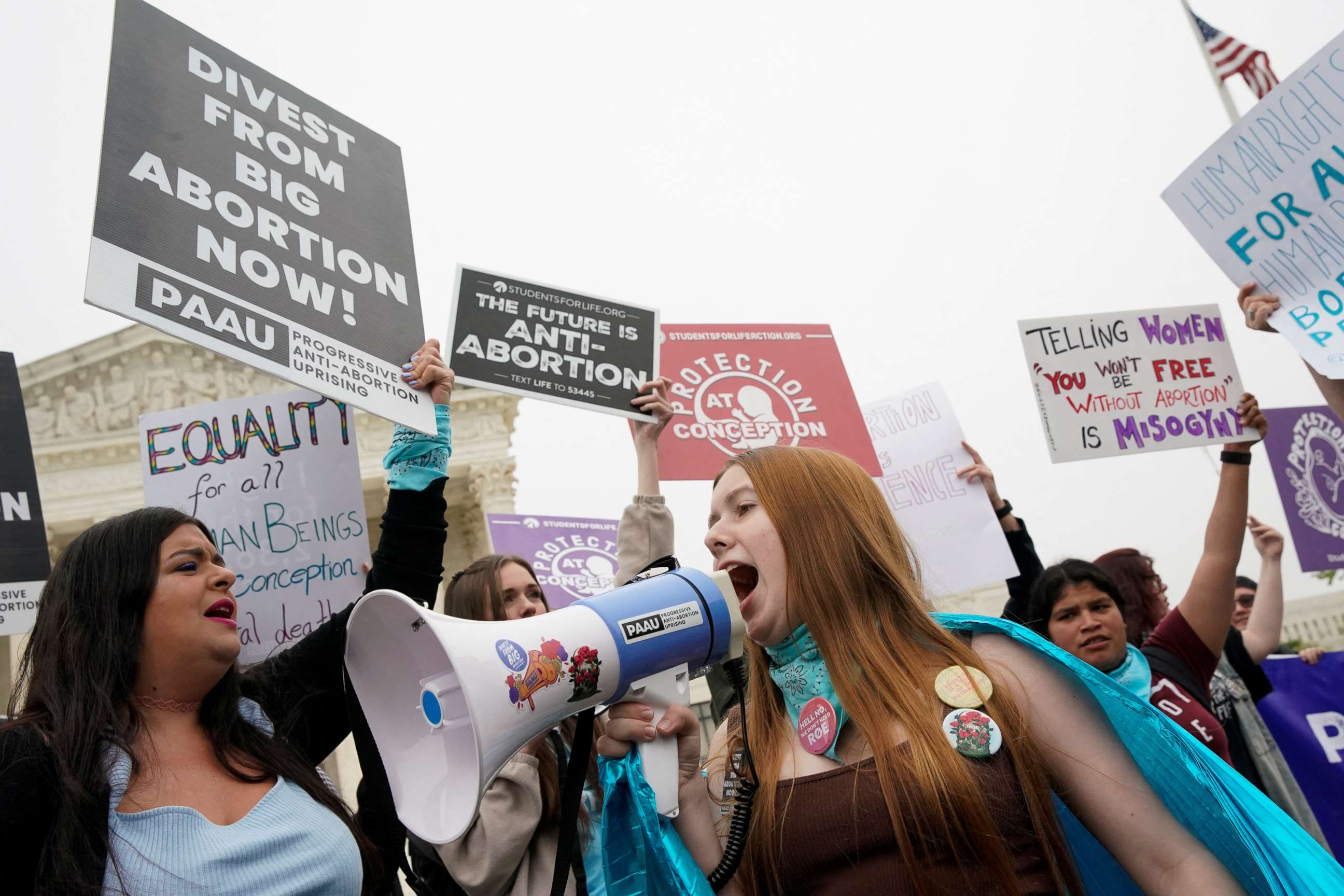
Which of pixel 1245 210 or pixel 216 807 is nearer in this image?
pixel 216 807

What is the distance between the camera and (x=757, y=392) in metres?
4.81

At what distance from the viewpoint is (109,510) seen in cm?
1670

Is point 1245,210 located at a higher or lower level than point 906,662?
higher

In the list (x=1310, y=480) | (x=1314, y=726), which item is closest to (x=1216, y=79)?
(x=1310, y=480)

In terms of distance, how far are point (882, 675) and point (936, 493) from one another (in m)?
3.05

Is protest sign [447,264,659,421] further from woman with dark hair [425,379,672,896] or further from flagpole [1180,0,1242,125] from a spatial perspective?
flagpole [1180,0,1242,125]

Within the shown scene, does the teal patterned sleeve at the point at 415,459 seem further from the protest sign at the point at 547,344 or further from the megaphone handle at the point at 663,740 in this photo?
the megaphone handle at the point at 663,740

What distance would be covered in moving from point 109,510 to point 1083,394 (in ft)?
→ 54.9

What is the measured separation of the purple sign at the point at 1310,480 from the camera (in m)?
5.98

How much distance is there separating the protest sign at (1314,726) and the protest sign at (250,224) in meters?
4.46

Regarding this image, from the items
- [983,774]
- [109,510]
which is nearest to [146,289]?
[983,774]

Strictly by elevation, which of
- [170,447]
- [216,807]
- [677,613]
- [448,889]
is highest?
[170,447]

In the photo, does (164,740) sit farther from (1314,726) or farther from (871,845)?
(1314,726)

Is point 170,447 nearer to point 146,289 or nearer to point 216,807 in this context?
point 146,289
